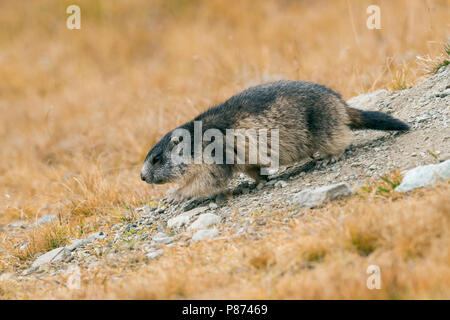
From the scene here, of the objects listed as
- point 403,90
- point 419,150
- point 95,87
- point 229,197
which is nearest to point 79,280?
point 229,197

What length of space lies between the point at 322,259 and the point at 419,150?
86.2 inches

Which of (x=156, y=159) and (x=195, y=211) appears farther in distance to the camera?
(x=156, y=159)

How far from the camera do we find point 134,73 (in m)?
13.9

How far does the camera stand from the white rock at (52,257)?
17.5 feet

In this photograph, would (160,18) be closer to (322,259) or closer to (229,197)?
(229,197)

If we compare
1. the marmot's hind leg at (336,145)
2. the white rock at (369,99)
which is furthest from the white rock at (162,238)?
the white rock at (369,99)

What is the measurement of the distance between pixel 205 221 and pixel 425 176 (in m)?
2.18

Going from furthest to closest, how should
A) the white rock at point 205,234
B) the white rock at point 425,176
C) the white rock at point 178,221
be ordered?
the white rock at point 178,221, the white rock at point 205,234, the white rock at point 425,176

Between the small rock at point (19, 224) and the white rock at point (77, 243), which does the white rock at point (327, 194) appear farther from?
the small rock at point (19, 224)

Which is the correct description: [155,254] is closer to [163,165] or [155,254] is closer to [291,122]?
[163,165]

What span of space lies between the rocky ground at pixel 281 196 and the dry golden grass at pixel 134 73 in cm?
46

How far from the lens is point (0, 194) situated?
885 centimetres

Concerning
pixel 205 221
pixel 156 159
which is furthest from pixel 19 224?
pixel 205 221

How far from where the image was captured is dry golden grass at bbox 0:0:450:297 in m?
7.12
